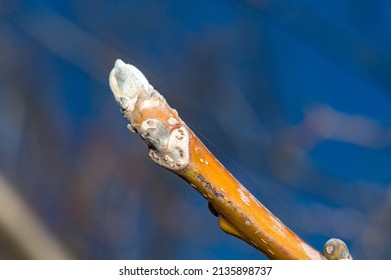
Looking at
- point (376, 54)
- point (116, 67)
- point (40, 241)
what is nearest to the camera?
point (116, 67)

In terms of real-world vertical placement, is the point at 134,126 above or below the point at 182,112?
below

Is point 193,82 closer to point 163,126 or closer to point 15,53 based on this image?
point 15,53

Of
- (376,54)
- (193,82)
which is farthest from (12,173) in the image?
(376,54)

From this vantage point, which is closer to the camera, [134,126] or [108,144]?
[134,126]

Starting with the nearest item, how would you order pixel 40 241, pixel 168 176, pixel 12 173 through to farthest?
1. pixel 40 241
2. pixel 12 173
3. pixel 168 176

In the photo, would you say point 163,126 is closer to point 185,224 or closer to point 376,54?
point 376,54

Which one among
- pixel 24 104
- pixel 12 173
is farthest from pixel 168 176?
pixel 24 104

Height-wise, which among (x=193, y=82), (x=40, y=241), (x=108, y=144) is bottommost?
(x=40, y=241)
